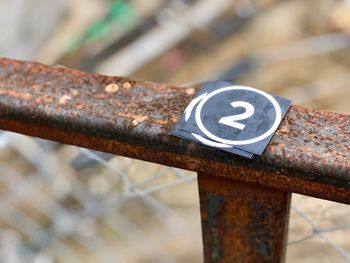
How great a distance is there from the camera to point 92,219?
1.58 meters

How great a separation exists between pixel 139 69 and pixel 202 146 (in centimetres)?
162

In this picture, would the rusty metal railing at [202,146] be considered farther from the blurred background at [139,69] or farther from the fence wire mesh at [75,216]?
the fence wire mesh at [75,216]

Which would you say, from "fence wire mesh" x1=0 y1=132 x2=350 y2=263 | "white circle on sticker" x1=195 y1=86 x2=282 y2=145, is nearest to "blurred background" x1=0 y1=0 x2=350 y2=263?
"fence wire mesh" x1=0 y1=132 x2=350 y2=263

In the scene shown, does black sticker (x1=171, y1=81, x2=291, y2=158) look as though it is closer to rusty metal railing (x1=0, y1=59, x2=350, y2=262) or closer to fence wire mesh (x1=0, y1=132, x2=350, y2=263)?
rusty metal railing (x1=0, y1=59, x2=350, y2=262)

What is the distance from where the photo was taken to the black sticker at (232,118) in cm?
51

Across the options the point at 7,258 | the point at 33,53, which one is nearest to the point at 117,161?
the point at 7,258

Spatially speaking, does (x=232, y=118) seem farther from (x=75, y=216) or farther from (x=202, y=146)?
(x=75, y=216)

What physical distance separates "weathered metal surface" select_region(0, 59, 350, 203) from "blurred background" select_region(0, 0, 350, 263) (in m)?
0.45

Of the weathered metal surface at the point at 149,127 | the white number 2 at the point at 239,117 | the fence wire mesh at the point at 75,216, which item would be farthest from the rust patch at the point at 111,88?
the fence wire mesh at the point at 75,216

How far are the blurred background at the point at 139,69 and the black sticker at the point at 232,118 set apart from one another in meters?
0.50

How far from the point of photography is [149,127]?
0.54 m

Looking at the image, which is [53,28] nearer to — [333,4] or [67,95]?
[333,4]

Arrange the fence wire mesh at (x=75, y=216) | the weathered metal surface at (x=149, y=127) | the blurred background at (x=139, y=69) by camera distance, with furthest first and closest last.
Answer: the blurred background at (x=139, y=69) → the fence wire mesh at (x=75, y=216) → the weathered metal surface at (x=149, y=127)

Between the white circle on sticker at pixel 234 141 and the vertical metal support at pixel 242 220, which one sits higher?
the white circle on sticker at pixel 234 141
